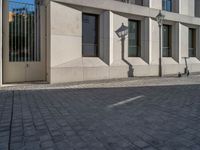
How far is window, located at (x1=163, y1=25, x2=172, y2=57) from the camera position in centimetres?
1862

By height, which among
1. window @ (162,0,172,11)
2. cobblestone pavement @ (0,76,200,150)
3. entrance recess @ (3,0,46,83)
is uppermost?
window @ (162,0,172,11)

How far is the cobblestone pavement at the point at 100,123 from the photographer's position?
3.86m

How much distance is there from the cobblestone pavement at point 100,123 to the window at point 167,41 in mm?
11184

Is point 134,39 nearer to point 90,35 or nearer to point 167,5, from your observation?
point 90,35

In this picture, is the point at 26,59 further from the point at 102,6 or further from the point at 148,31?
the point at 148,31

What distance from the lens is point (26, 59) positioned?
12422mm

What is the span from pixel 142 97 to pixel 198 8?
17.0 meters

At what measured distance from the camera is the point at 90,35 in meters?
14.1

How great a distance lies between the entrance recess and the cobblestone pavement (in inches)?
181

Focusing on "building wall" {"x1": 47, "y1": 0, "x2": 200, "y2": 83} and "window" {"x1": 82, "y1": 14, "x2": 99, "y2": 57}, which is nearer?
"building wall" {"x1": 47, "y1": 0, "x2": 200, "y2": 83}

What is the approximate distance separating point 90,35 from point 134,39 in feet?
12.7

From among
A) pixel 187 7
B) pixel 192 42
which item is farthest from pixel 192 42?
pixel 187 7

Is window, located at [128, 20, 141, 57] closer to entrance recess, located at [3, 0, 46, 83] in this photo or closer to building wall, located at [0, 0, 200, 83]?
building wall, located at [0, 0, 200, 83]

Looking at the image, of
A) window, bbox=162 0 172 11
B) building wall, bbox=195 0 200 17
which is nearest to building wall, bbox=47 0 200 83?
window, bbox=162 0 172 11
